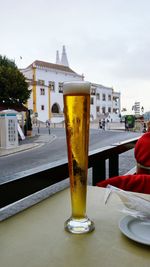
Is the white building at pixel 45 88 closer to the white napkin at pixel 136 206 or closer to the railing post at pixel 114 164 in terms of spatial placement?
the railing post at pixel 114 164

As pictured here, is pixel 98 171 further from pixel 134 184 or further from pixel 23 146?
pixel 23 146

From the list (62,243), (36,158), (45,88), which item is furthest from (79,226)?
(45,88)

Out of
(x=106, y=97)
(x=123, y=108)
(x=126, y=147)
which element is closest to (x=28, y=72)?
(x=106, y=97)

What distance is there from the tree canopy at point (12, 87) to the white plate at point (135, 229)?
55.3 feet

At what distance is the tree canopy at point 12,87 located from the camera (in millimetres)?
16609

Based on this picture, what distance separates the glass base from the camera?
22.3 inches

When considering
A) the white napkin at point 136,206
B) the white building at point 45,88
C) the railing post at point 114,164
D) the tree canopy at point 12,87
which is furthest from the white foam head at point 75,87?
the white building at point 45,88

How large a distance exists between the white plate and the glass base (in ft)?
0.23

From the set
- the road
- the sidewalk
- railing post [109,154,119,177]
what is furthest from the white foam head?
the sidewalk

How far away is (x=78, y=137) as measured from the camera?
23.1 inches

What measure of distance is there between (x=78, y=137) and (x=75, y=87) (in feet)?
0.39

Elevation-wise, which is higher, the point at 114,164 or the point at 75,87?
the point at 75,87

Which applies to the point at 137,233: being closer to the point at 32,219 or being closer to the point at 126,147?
the point at 32,219

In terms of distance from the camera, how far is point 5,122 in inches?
412
